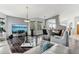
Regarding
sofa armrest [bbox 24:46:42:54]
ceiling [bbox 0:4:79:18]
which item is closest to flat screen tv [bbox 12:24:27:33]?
ceiling [bbox 0:4:79:18]

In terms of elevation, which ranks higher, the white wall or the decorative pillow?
the white wall

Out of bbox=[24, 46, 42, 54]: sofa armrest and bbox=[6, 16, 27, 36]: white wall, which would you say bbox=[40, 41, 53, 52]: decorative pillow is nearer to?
bbox=[24, 46, 42, 54]: sofa armrest

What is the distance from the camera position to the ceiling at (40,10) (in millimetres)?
1907

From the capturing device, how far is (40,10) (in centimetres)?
195

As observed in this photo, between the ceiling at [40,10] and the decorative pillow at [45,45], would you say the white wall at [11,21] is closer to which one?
the ceiling at [40,10]

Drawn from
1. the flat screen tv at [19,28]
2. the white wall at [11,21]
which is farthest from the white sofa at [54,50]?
the white wall at [11,21]

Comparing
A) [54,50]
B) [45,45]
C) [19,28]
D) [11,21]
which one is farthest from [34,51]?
[11,21]

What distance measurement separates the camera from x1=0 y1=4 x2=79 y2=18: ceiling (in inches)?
75.1
